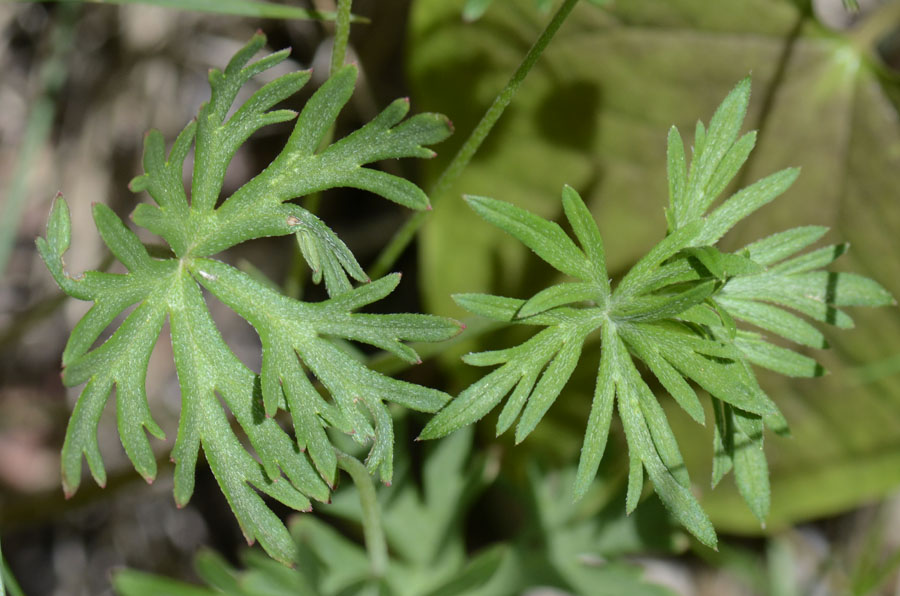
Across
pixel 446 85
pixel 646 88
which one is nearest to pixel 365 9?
pixel 446 85

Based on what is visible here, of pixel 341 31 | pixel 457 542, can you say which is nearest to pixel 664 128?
pixel 341 31

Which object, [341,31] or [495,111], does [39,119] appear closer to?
[341,31]

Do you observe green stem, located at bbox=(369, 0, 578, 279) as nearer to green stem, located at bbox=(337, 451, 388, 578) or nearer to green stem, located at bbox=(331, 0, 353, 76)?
green stem, located at bbox=(331, 0, 353, 76)

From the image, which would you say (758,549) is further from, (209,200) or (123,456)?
(209,200)

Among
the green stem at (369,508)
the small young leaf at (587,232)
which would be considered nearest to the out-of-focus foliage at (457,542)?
the green stem at (369,508)

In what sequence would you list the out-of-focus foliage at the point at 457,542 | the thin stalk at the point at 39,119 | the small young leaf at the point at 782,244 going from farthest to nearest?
1. the thin stalk at the point at 39,119
2. the out-of-focus foliage at the point at 457,542
3. the small young leaf at the point at 782,244

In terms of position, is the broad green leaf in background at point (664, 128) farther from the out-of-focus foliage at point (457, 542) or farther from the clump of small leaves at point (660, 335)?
the clump of small leaves at point (660, 335)
